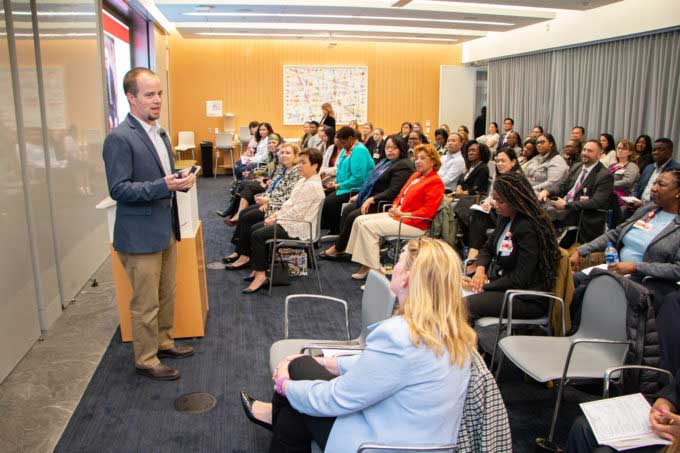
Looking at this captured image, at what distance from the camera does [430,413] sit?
65.5 inches

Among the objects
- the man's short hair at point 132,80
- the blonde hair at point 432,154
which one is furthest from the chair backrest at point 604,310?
the man's short hair at point 132,80

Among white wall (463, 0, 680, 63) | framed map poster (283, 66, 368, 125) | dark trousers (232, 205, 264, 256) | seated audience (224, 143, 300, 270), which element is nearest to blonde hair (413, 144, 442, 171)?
seated audience (224, 143, 300, 270)

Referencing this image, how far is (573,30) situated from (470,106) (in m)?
4.73

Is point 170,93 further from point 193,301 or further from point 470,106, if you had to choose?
point 193,301

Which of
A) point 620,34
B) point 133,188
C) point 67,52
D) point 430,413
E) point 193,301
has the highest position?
point 620,34

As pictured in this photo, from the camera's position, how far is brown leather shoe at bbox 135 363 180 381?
3.21 m

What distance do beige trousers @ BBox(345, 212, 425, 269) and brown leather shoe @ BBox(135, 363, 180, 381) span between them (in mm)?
2164

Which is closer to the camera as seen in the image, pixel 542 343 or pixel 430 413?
pixel 430 413

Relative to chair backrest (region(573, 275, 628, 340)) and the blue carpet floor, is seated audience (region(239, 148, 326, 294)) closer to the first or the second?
the blue carpet floor

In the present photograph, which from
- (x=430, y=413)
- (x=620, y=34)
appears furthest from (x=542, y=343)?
(x=620, y=34)

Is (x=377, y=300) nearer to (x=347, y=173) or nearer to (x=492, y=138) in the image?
(x=347, y=173)

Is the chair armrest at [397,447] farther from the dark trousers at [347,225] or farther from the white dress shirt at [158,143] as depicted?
the dark trousers at [347,225]

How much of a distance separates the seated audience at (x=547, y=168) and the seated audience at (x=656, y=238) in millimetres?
2731

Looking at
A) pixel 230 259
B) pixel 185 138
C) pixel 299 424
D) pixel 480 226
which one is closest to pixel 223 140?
pixel 185 138
